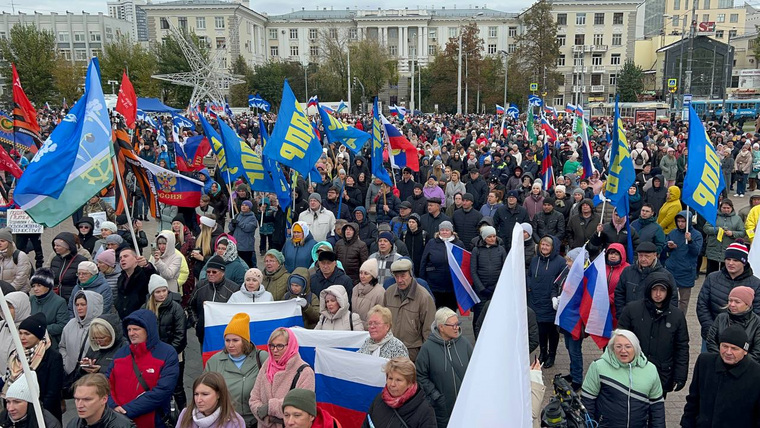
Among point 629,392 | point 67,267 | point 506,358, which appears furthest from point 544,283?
point 67,267

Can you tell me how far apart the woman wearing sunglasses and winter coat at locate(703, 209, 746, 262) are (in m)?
5.77

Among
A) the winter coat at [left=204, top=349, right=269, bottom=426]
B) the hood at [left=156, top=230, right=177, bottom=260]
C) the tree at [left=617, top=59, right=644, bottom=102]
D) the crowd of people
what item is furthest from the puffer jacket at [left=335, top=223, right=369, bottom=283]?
the tree at [left=617, top=59, right=644, bottom=102]

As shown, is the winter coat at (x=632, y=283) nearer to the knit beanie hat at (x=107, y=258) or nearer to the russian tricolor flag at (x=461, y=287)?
the russian tricolor flag at (x=461, y=287)

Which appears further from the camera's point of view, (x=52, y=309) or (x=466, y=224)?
(x=466, y=224)

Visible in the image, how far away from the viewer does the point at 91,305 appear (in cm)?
509

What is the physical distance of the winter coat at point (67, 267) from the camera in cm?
641

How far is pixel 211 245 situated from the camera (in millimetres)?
7855

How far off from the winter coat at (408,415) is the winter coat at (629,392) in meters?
1.29

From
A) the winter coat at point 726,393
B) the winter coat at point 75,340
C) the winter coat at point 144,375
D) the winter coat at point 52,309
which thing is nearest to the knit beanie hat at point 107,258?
the winter coat at point 52,309

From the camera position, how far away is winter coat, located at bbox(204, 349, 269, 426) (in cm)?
426

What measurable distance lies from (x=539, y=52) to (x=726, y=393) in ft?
202

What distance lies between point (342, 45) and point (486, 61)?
16.4 m

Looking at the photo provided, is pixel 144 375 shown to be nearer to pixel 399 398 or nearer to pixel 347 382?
pixel 347 382

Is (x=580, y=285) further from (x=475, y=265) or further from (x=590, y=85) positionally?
(x=590, y=85)
